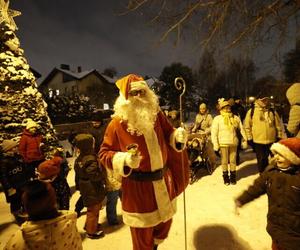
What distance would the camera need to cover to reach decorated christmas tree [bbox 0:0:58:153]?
796 centimetres

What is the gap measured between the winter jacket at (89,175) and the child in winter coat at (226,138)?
3.12m

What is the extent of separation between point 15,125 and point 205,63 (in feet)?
17.4

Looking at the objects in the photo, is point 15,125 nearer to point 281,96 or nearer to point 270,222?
point 270,222

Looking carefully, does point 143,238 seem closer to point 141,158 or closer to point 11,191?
point 141,158

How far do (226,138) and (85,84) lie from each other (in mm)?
40122

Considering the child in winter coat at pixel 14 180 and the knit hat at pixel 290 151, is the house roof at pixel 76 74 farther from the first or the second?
the knit hat at pixel 290 151

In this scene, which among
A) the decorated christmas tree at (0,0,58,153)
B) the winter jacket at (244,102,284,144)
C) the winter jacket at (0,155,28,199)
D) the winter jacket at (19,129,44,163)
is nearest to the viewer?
the winter jacket at (0,155,28,199)

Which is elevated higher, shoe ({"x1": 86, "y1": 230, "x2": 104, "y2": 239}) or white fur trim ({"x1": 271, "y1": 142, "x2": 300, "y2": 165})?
white fur trim ({"x1": 271, "y1": 142, "x2": 300, "y2": 165})

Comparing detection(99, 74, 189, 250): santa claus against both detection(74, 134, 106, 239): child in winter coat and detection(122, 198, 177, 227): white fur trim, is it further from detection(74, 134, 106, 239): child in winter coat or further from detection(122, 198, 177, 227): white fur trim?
detection(74, 134, 106, 239): child in winter coat

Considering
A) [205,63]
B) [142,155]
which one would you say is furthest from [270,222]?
[205,63]

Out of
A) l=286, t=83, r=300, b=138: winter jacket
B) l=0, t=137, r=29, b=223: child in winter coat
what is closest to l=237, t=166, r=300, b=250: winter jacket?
l=286, t=83, r=300, b=138: winter jacket

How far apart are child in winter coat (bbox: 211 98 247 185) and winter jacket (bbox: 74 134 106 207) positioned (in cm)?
312

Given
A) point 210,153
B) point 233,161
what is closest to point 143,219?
point 233,161

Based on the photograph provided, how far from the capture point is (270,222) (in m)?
3.18
